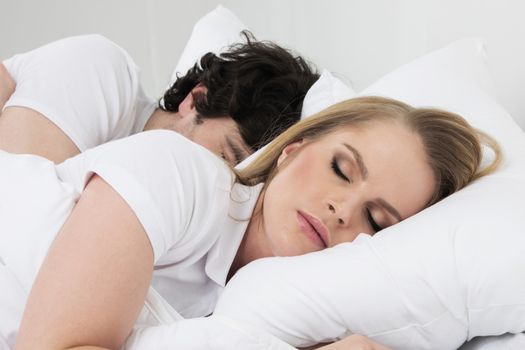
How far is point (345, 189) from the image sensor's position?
1125 millimetres

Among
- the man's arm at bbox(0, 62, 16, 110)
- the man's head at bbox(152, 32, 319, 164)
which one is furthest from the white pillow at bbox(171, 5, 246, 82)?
the man's arm at bbox(0, 62, 16, 110)

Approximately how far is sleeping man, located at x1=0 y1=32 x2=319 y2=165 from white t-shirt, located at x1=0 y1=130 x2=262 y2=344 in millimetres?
390

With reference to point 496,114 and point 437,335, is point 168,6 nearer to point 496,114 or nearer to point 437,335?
point 496,114

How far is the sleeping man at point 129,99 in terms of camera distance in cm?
155

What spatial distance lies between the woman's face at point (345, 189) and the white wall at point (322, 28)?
51 centimetres

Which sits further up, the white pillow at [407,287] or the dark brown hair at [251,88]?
the white pillow at [407,287]

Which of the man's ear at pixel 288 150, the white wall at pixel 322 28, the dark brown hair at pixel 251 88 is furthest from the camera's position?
the dark brown hair at pixel 251 88

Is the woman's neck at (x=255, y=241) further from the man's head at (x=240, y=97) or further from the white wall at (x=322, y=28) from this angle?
the white wall at (x=322, y=28)

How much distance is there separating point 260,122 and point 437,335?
31.3 inches

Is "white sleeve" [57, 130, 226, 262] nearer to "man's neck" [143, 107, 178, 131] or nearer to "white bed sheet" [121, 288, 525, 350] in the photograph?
"white bed sheet" [121, 288, 525, 350]

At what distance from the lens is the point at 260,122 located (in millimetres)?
1689

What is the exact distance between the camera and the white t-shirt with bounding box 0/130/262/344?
3.12ft

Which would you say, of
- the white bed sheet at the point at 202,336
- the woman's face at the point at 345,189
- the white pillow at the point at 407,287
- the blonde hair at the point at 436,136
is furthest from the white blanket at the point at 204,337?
the blonde hair at the point at 436,136

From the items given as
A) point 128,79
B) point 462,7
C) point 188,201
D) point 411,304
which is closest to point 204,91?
point 128,79
